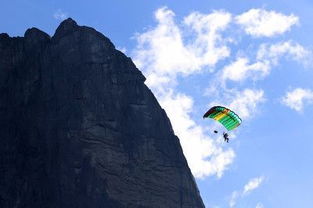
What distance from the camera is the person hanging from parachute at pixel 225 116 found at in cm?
9681

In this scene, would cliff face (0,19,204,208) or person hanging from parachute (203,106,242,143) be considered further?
cliff face (0,19,204,208)

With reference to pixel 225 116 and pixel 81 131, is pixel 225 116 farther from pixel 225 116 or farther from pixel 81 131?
pixel 81 131

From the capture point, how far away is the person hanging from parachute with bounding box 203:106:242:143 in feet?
318

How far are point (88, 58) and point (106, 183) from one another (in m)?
27.1

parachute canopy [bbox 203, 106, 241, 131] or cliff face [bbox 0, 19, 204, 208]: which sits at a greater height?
cliff face [bbox 0, 19, 204, 208]

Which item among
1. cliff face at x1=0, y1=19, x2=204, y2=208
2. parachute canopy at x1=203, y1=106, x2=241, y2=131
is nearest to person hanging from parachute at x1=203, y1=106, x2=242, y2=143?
parachute canopy at x1=203, y1=106, x2=241, y2=131

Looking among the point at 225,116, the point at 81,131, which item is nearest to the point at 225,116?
the point at 225,116

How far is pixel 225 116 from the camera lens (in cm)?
9769

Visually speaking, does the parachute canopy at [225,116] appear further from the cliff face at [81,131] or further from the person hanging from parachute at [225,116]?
the cliff face at [81,131]

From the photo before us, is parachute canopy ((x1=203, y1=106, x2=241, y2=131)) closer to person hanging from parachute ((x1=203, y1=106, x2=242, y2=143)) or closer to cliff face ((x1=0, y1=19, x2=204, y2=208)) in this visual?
person hanging from parachute ((x1=203, y1=106, x2=242, y2=143))

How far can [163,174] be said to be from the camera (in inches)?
6152

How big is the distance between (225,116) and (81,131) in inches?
2422

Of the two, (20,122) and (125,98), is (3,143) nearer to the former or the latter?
(20,122)

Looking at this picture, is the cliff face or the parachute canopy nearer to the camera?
the parachute canopy
